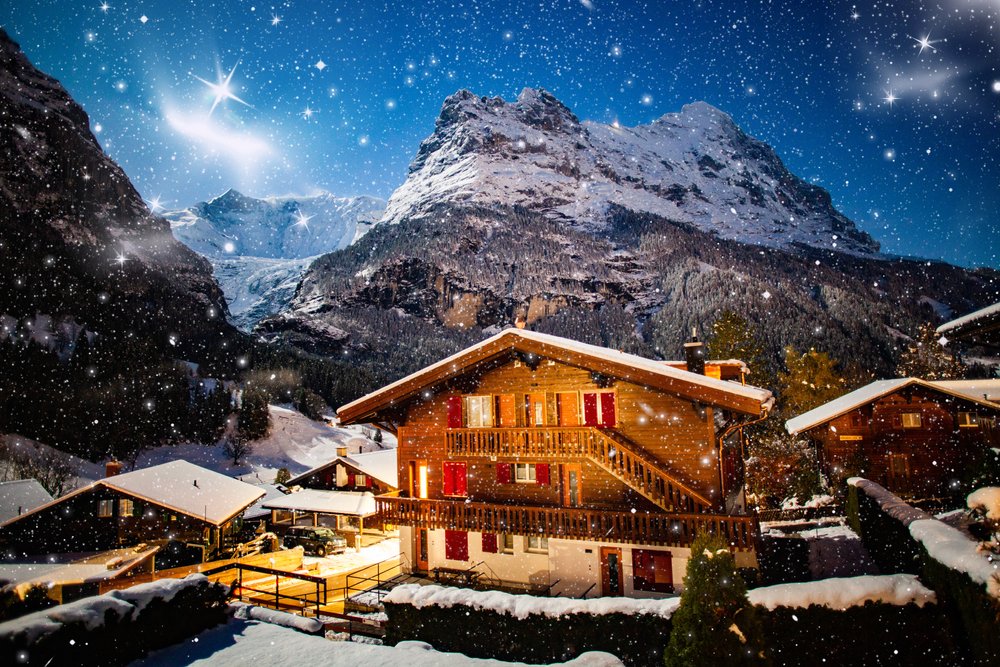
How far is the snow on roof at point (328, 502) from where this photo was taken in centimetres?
3228

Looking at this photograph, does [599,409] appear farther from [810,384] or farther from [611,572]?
[810,384]

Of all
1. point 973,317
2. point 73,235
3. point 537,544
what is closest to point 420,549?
point 537,544

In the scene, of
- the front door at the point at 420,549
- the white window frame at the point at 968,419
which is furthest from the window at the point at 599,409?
the white window frame at the point at 968,419

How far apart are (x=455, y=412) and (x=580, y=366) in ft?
18.2

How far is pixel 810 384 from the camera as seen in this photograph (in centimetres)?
4347

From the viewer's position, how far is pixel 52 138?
133 meters

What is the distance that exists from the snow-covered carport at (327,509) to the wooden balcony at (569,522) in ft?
47.4

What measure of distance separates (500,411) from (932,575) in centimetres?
1271

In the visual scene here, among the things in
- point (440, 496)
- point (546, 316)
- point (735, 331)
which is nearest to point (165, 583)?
point (440, 496)

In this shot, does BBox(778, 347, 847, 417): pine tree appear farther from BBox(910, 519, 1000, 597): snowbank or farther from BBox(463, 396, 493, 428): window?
BBox(910, 519, 1000, 597): snowbank

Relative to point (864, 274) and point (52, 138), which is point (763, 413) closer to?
point (52, 138)

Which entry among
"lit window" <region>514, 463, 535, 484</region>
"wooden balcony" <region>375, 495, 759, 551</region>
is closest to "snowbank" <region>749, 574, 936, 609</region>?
"wooden balcony" <region>375, 495, 759, 551</region>

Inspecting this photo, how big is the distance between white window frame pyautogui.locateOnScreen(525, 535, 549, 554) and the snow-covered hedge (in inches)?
365

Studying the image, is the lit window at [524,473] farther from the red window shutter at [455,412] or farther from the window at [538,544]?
the red window shutter at [455,412]
